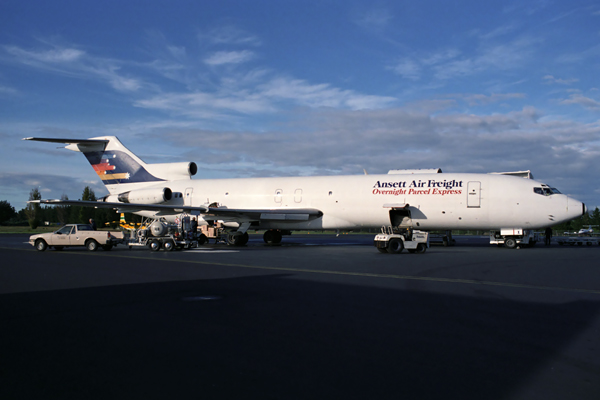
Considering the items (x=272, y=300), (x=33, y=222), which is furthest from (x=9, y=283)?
(x=33, y=222)

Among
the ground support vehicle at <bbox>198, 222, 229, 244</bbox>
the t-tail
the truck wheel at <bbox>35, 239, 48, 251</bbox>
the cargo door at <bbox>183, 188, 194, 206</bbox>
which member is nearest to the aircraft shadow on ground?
the truck wheel at <bbox>35, 239, 48, 251</bbox>

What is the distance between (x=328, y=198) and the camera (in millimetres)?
25328

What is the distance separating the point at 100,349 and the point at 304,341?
2.35 m

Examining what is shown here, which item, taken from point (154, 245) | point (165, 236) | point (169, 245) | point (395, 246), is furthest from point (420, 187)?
point (154, 245)

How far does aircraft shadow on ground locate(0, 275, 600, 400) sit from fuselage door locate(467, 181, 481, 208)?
14790mm

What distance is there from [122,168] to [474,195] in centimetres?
2307

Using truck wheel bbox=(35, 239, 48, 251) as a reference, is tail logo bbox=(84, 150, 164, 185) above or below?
above

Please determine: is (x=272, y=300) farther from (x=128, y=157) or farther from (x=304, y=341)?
(x=128, y=157)

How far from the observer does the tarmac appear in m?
3.97

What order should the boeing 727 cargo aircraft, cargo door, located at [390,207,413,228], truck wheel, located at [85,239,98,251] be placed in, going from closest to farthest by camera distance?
truck wheel, located at [85,239,98,251], the boeing 727 cargo aircraft, cargo door, located at [390,207,413,228]

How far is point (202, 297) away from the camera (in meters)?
8.44

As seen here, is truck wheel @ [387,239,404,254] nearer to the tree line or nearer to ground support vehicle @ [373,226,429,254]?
ground support vehicle @ [373,226,429,254]

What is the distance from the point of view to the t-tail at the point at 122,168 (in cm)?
3059

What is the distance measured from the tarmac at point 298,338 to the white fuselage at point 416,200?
1149cm
